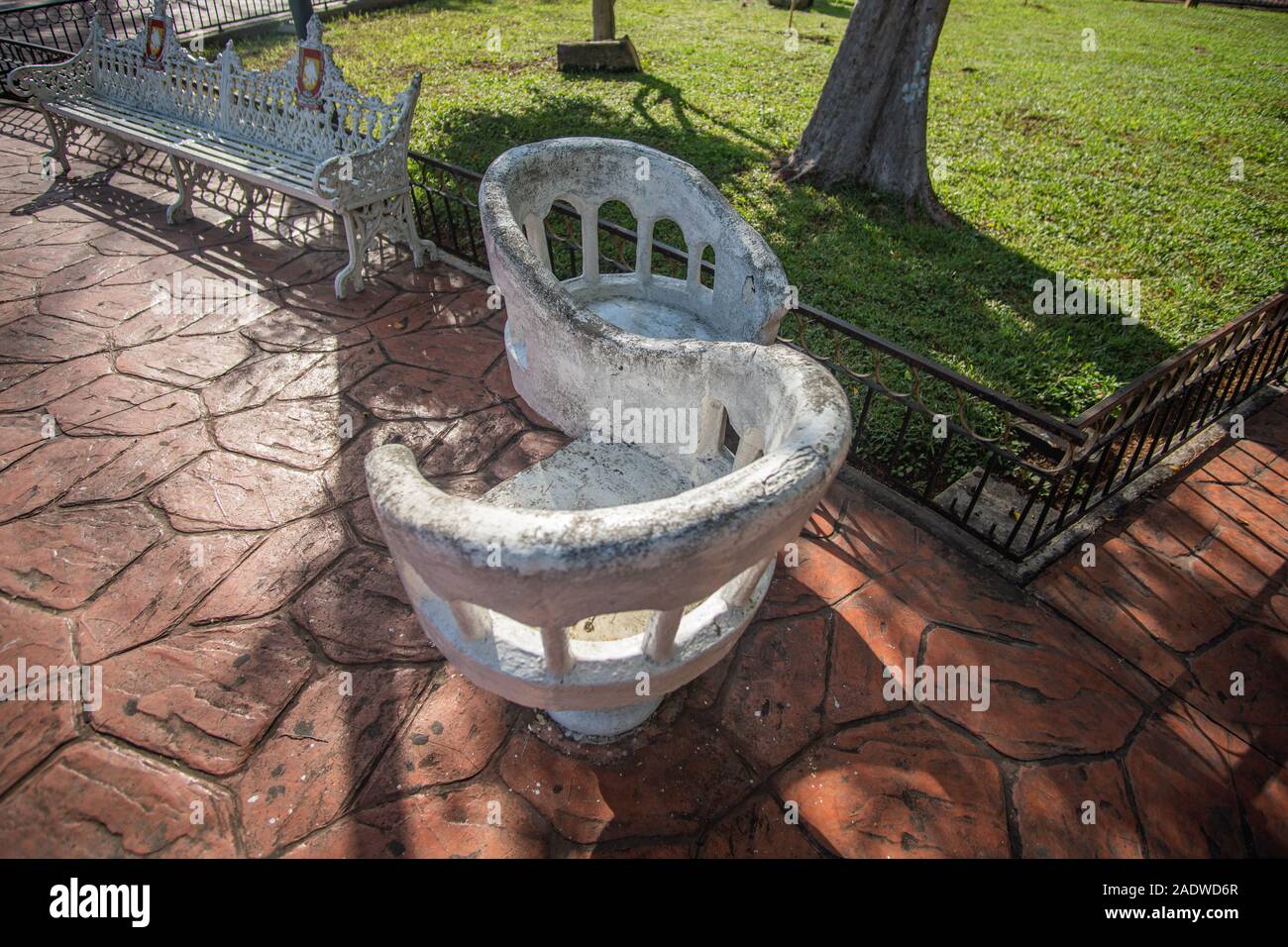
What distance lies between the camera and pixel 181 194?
6652 millimetres

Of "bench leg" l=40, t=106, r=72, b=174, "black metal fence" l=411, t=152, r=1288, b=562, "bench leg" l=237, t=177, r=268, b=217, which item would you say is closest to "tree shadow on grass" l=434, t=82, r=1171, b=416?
"black metal fence" l=411, t=152, r=1288, b=562

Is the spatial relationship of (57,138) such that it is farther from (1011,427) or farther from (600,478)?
(1011,427)

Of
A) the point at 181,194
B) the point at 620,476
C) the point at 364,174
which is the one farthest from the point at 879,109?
the point at 181,194

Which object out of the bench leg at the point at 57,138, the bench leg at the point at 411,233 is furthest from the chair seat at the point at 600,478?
the bench leg at the point at 57,138

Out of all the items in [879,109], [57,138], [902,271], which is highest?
[879,109]

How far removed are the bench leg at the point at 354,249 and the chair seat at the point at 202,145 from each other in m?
0.28

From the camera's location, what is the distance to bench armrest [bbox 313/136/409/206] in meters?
5.25

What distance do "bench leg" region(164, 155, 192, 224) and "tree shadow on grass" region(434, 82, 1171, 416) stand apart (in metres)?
2.53

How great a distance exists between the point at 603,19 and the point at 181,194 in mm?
7229

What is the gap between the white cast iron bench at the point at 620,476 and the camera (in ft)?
5.42

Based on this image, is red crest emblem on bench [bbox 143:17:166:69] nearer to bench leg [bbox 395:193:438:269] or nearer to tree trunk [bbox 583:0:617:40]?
bench leg [bbox 395:193:438:269]

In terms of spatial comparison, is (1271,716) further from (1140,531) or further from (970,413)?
(970,413)

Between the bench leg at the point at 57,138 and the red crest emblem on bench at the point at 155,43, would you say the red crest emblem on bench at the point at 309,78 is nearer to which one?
the red crest emblem on bench at the point at 155,43

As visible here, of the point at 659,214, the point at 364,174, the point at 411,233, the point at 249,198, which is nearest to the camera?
the point at 659,214
